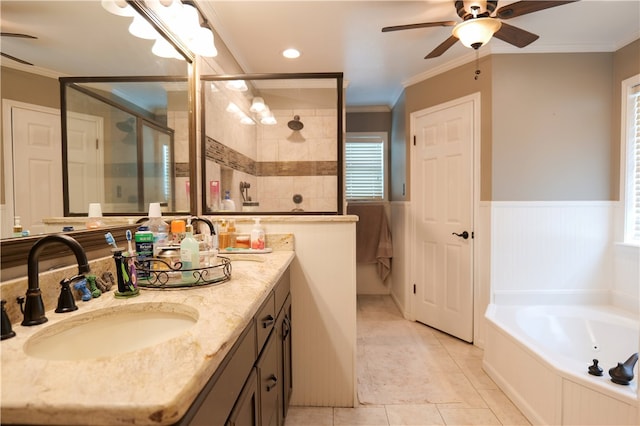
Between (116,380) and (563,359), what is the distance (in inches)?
77.6

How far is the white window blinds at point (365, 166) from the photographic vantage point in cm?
402

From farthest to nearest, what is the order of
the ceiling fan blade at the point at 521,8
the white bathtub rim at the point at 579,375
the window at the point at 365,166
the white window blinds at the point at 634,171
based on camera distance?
the window at the point at 365,166 < the white window blinds at the point at 634,171 < the ceiling fan blade at the point at 521,8 < the white bathtub rim at the point at 579,375

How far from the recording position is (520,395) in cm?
179

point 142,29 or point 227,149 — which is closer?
point 142,29

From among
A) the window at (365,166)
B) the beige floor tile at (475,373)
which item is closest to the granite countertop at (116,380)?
the beige floor tile at (475,373)

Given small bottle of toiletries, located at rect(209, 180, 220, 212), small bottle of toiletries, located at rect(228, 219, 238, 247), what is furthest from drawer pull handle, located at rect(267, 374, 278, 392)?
small bottle of toiletries, located at rect(209, 180, 220, 212)

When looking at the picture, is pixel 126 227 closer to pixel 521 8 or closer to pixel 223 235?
pixel 223 235

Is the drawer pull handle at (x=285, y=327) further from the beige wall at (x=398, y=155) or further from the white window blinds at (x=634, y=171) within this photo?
the white window blinds at (x=634, y=171)

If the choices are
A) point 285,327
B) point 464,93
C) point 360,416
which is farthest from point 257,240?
point 464,93

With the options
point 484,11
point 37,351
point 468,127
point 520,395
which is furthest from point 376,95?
point 37,351

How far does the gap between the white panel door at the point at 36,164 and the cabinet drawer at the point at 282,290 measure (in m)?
0.82

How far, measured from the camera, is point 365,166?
159 inches

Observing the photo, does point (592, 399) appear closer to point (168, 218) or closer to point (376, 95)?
point (168, 218)

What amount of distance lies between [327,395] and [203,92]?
196cm
